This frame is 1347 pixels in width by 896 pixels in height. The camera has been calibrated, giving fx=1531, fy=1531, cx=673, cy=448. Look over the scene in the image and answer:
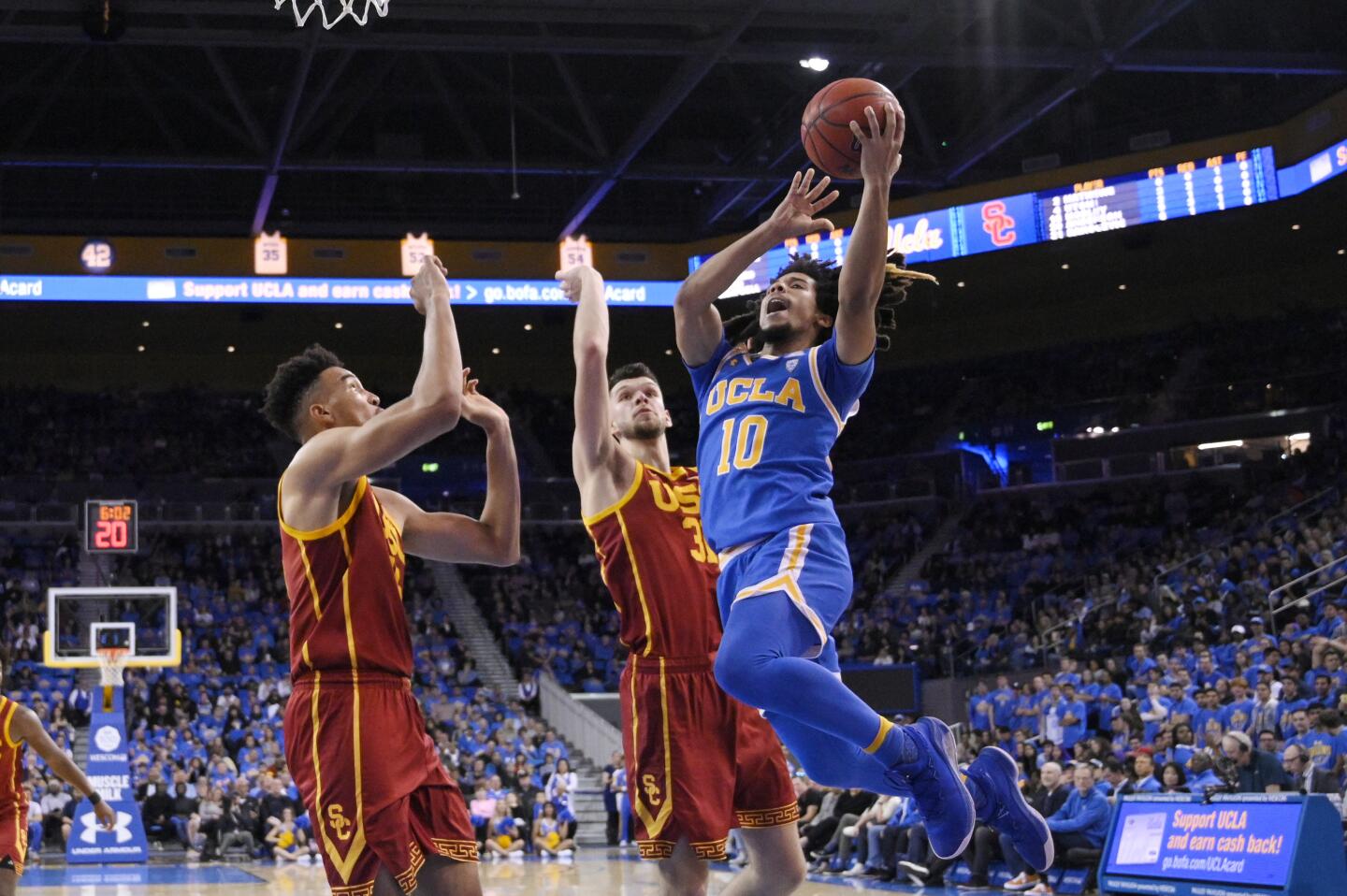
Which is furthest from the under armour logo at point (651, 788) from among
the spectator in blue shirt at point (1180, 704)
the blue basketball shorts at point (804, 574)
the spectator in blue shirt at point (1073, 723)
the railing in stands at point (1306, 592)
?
the railing in stands at point (1306, 592)

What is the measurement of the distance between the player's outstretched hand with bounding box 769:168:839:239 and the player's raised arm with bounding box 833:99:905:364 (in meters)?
0.18

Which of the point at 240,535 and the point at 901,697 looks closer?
the point at 901,697

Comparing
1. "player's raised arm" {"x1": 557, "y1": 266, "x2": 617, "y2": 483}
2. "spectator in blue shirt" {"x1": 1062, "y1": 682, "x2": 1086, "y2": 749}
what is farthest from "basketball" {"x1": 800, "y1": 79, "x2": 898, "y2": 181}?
"spectator in blue shirt" {"x1": 1062, "y1": 682, "x2": 1086, "y2": 749}

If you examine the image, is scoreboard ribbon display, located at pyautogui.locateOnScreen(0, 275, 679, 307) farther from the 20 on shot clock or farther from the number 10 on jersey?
the number 10 on jersey

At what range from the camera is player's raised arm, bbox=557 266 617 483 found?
530 cm

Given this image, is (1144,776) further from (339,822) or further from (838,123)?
(339,822)

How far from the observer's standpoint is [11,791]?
25.5 feet

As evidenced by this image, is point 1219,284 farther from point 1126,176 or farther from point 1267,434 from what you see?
point 1126,176

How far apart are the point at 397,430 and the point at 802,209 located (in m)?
1.71

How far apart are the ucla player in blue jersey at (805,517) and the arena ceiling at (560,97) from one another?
14333mm

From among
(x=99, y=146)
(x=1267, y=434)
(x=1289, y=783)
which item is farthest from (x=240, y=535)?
(x=1289, y=783)

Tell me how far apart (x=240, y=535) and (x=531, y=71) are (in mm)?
11794

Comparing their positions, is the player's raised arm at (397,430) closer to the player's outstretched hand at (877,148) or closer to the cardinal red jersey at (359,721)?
the cardinal red jersey at (359,721)

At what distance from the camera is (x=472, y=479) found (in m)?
33.8
